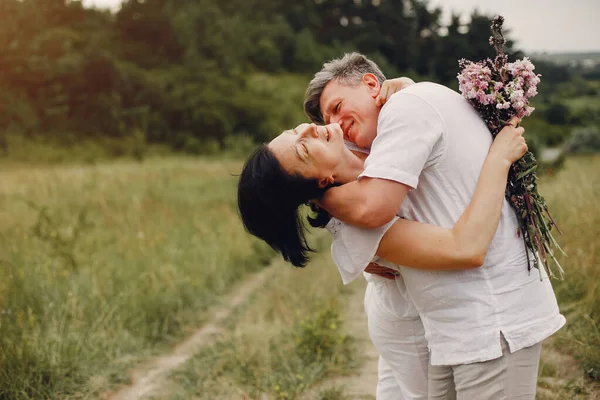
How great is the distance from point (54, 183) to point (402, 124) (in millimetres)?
10338

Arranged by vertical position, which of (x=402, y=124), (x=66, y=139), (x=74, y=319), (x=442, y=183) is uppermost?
(x=402, y=124)

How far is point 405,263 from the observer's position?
6.51 ft

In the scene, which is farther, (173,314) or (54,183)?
(54,183)

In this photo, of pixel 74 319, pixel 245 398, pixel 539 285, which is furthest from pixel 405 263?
pixel 74 319

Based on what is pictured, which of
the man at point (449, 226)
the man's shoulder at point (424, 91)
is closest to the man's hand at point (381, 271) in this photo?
the man at point (449, 226)

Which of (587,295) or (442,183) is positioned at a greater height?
(442,183)

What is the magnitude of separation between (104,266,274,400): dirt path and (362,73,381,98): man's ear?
2952 mm

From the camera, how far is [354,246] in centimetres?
201

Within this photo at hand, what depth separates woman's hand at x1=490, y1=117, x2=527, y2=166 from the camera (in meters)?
1.96

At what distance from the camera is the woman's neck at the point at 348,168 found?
218 centimetres

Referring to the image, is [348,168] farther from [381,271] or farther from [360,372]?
[360,372]

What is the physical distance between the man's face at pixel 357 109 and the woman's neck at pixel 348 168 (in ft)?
0.60

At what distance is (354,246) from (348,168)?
1.13ft

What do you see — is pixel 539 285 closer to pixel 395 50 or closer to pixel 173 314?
pixel 173 314
